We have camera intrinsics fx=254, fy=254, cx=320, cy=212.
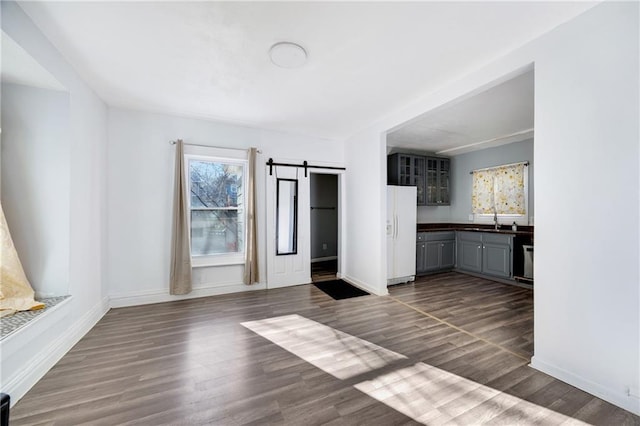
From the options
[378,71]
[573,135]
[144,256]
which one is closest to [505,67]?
[573,135]

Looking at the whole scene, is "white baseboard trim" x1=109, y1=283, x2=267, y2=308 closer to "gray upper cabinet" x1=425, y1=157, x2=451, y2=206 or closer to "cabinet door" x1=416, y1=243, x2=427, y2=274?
"cabinet door" x1=416, y1=243, x2=427, y2=274

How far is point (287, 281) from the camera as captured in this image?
446cm

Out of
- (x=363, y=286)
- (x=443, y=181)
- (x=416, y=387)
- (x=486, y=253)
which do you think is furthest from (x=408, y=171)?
(x=416, y=387)

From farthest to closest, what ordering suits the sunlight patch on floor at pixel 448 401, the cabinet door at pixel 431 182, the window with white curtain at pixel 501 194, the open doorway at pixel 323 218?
the open doorway at pixel 323 218
the cabinet door at pixel 431 182
the window with white curtain at pixel 501 194
the sunlight patch on floor at pixel 448 401

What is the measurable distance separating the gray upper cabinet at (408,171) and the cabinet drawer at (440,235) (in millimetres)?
762

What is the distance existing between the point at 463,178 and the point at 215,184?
542cm

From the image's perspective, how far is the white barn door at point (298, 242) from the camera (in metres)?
4.33

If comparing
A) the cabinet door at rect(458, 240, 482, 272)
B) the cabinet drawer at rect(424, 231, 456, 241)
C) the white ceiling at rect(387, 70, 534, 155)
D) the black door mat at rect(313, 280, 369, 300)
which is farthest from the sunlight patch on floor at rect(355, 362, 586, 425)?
the cabinet door at rect(458, 240, 482, 272)

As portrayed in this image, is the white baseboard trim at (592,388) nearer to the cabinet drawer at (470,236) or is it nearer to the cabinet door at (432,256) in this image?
the cabinet door at (432,256)

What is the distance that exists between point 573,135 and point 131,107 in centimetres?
478

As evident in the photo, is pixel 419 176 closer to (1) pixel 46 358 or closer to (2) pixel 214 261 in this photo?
(2) pixel 214 261

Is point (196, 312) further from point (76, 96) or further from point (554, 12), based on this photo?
→ point (554, 12)

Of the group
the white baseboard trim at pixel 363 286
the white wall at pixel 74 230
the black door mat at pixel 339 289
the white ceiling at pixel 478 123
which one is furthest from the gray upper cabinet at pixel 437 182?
the white wall at pixel 74 230

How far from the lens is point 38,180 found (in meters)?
2.31
